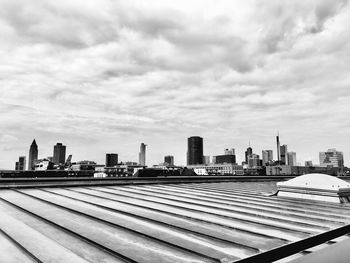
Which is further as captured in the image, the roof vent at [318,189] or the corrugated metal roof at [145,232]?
the roof vent at [318,189]

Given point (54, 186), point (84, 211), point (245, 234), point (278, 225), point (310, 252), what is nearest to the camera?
point (310, 252)

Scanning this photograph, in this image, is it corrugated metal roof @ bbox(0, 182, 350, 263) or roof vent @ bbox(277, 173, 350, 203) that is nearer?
corrugated metal roof @ bbox(0, 182, 350, 263)

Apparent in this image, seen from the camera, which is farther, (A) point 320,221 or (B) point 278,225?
(A) point 320,221

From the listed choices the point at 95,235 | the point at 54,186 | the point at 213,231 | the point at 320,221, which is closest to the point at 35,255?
the point at 95,235

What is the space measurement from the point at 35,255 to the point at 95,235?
45.4 inches

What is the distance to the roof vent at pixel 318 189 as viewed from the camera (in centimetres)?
1060

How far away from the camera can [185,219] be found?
20.6ft

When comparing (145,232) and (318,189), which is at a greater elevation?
(318,189)

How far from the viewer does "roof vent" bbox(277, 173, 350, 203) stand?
10603 mm

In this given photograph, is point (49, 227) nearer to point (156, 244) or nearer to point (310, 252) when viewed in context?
point (156, 244)

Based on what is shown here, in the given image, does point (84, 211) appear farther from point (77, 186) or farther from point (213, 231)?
point (77, 186)

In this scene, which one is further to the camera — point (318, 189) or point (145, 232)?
point (318, 189)

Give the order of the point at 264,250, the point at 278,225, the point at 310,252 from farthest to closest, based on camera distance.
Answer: the point at 278,225, the point at 310,252, the point at 264,250

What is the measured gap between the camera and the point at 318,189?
1119 centimetres
